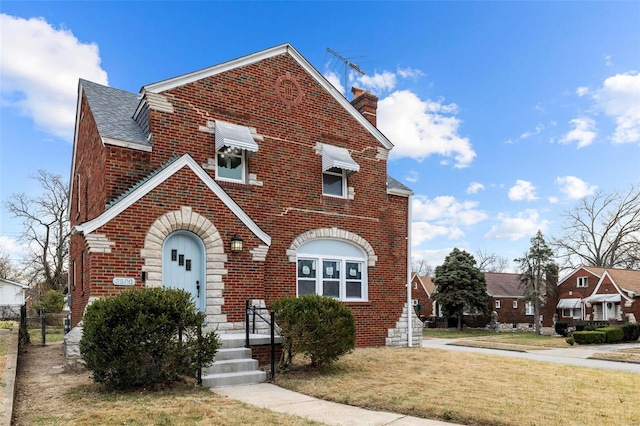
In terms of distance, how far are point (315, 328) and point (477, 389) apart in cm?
322

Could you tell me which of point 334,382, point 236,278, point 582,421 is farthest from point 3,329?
point 582,421

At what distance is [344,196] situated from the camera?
15.7m

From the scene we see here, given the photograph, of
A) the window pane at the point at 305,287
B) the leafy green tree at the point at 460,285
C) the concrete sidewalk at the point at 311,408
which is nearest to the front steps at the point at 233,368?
the concrete sidewalk at the point at 311,408

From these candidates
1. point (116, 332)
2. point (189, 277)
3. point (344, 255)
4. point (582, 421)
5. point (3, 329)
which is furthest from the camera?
point (3, 329)

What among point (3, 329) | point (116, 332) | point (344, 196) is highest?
point (344, 196)

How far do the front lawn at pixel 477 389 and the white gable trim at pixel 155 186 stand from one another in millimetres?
3930

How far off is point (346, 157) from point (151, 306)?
8777mm

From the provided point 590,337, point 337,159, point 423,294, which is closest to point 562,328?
point 590,337

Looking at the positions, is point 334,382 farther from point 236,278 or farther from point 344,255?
point 344,255

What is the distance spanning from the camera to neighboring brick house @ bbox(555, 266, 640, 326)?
1419 inches

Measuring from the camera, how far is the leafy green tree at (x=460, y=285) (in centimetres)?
4134

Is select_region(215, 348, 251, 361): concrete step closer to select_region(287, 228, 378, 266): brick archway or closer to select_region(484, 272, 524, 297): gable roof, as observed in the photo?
select_region(287, 228, 378, 266): brick archway

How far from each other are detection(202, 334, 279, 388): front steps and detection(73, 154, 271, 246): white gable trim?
3.07 metres

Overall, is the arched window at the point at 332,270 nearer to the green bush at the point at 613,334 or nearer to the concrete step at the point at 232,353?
the concrete step at the point at 232,353
